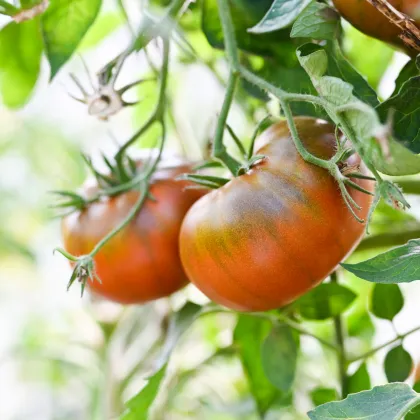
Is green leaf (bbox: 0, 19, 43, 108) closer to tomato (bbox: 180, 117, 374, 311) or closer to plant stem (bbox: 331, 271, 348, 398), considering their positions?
tomato (bbox: 180, 117, 374, 311)

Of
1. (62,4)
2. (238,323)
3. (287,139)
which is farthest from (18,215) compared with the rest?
(287,139)

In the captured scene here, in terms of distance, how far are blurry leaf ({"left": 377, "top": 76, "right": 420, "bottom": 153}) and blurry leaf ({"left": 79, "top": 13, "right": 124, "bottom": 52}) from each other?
1.79ft

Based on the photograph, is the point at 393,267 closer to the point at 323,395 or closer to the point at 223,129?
the point at 223,129

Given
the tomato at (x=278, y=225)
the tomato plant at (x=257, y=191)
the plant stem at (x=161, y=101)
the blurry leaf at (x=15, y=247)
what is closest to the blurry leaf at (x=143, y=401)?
the tomato plant at (x=257, y=191)

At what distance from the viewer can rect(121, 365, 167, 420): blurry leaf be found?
55 cm

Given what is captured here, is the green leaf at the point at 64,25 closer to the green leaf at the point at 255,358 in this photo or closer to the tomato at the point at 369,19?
the tomato at the point at 369,19

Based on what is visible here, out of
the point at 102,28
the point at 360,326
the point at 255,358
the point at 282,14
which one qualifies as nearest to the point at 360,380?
the point at 255,358

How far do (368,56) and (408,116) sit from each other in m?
0.45

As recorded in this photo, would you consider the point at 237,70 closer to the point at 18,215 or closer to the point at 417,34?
the point at 417,34

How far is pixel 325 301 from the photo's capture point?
65 centimetres

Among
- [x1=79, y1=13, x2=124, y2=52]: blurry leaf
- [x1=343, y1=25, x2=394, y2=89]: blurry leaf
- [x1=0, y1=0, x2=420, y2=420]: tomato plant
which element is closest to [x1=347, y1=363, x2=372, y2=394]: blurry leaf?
[x1=0, y1=0, x2=420, y2=420]: tomato plant

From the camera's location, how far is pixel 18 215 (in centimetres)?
166

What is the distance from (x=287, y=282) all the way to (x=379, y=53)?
17.2 inches

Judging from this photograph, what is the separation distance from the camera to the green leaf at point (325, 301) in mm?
636
